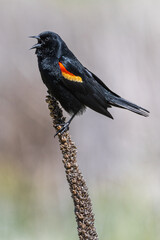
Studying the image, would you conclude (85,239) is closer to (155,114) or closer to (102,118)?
(155,114)

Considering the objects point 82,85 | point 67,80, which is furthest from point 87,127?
point 67,80

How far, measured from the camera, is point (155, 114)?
14.8 ft

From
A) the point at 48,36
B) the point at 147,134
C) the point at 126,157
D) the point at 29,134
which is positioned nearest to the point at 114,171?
the point at 126,157

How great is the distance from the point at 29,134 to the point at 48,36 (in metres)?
1.69

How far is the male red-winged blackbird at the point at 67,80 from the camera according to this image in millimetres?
3254

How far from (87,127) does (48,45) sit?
1849 millimetres

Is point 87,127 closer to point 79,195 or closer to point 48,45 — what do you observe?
point 48,45

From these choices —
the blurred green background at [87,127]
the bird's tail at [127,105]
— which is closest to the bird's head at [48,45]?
the bird's tail at [127,105]

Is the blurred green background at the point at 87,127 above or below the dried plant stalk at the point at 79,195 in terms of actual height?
above

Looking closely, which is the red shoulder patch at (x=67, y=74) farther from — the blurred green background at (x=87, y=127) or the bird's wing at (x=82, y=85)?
the blurred green background at (x=87, y=127)

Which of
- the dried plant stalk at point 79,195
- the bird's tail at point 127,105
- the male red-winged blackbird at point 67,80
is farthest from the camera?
the bird's tail at point 127,105

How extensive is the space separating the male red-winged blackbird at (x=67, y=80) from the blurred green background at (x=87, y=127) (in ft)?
2.48

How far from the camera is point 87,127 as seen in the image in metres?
5.02

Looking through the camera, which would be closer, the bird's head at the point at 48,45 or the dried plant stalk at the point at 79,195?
the dried plant stalk at the point at 79,195
